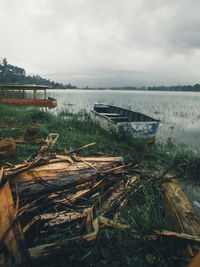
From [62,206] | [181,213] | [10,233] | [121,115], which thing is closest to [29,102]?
[121,115]

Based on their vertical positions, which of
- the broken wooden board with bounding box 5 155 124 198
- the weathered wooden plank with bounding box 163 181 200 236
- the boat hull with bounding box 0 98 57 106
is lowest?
the weathered wooden plank with bounding box 163 181 200 236

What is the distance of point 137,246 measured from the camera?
1.72 metres

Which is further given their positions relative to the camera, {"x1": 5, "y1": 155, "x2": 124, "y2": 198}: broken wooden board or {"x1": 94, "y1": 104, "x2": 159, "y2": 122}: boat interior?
{"x1": 94, "y1": 104, "x2": 159, "y2": 122}: boat interior

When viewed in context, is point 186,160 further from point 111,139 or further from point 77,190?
point 77,190

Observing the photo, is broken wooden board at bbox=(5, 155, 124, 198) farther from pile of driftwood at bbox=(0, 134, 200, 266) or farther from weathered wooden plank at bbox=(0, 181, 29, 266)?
weathered wooden plank at bbox=(0, 181, 29, 266)

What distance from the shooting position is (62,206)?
2180 mm

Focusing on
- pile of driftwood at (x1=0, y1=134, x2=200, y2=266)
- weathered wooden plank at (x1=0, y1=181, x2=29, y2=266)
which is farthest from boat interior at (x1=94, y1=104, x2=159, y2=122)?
weathered wooden plank at (x1=0, y1=181, x2=29, y2=266)

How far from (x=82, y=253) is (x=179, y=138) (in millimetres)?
9611

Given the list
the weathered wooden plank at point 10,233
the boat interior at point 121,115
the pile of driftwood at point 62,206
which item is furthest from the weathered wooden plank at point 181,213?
the boat interior at point 121,115

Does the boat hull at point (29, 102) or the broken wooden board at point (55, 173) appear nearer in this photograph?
the broken wooden board at point (55, 173)

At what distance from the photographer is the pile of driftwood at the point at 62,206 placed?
1.56 meters

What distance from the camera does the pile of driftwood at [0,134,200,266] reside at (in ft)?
5.10

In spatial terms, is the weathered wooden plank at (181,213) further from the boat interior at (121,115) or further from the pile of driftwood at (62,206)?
the boat interior at (121,115)

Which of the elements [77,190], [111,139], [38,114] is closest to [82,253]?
[77,190]
